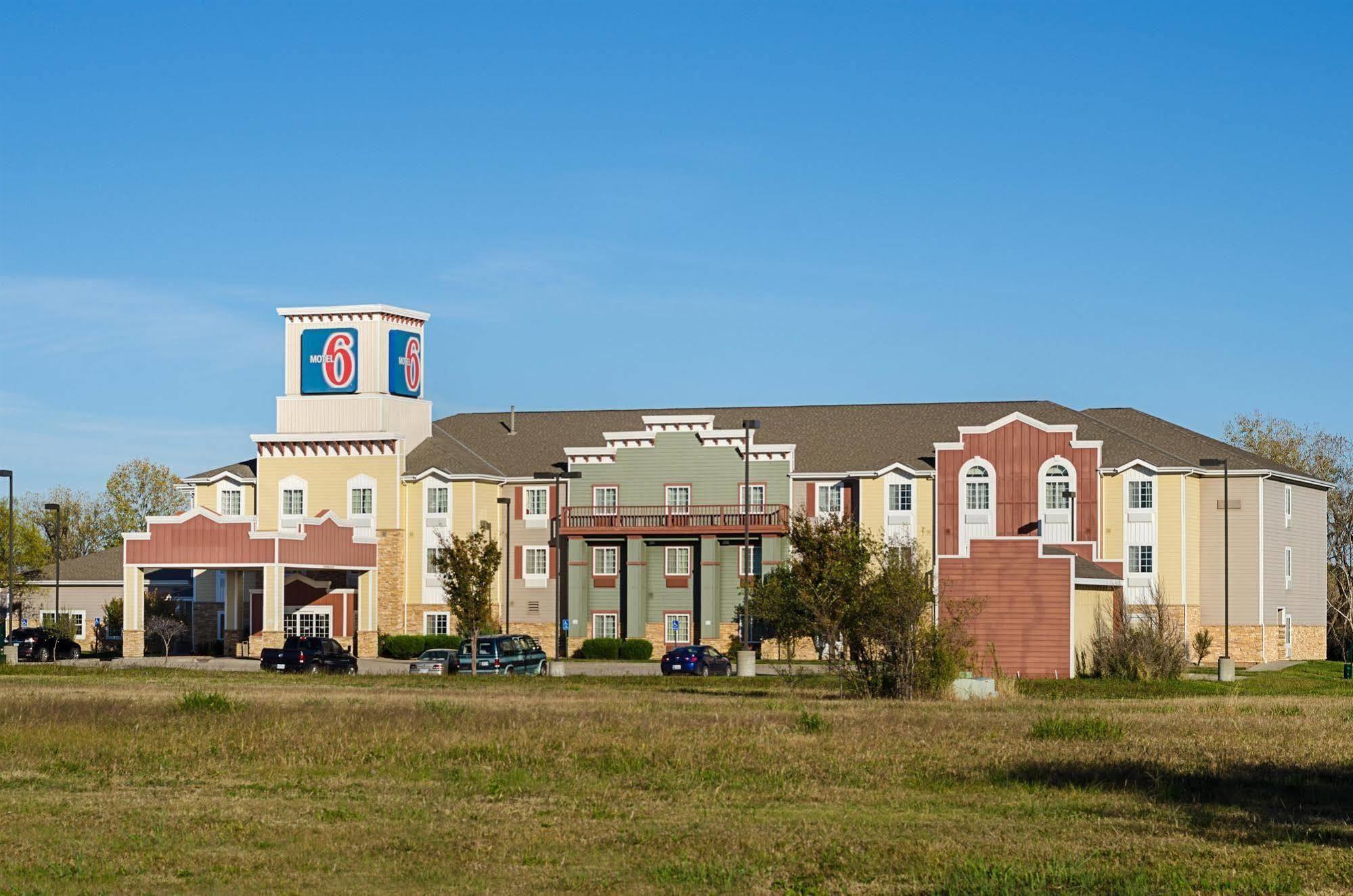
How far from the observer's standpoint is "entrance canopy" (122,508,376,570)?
259 ft

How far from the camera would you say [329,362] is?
88688 millimetres

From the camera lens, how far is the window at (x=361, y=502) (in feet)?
287

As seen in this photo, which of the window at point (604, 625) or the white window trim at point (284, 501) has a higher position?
the white window trim at point (284, 501)

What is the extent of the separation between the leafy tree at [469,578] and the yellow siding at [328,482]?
12204mm

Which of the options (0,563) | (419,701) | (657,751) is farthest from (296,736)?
(0,563)

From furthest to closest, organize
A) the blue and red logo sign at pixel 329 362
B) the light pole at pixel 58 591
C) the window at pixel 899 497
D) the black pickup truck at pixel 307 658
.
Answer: the blue and red logo sign at pixel 329 362 → the window at pixel 899 497 → the light pole at pixel 58 591 → the black pickup truck at pixel 307 658

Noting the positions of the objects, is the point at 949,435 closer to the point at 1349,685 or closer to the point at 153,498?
the point at 1349,685

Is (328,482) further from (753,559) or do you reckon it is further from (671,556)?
(753,559)

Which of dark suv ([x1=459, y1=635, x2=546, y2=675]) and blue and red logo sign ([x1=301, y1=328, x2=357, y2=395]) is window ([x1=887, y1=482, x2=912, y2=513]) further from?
dark suv ([x1=459, y1=635, x2=546, y2=675])

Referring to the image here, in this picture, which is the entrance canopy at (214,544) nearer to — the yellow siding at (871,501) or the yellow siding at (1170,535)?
the yellow siding at (871,501)

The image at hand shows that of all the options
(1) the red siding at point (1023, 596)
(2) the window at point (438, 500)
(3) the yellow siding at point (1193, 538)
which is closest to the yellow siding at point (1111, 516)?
(3) the yellow siding at point (1193, 538)

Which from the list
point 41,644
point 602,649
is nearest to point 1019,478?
point 602,649

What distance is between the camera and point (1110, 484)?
268 ft

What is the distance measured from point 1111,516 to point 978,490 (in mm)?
5803
